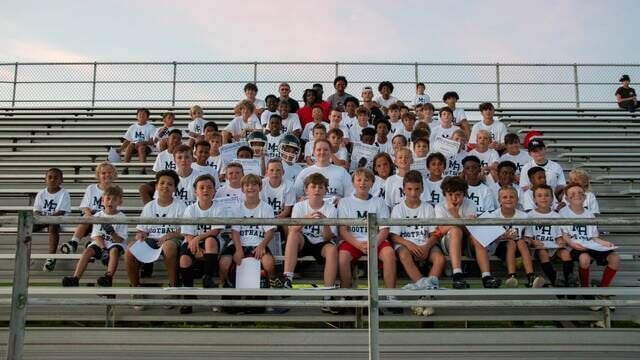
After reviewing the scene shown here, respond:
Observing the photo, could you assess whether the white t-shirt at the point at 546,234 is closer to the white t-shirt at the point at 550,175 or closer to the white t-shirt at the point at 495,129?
the white t-shirt at the point at 550,175

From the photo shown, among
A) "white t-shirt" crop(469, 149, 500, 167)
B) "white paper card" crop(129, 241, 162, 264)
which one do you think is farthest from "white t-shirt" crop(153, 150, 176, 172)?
"white t-shirt" crop(469, 149, 500, 167)

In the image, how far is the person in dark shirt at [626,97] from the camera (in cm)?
1272

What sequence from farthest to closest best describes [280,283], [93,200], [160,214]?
[93,200], [160,214], [280,283]

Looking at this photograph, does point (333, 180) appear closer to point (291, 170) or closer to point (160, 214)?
point (291, 170)

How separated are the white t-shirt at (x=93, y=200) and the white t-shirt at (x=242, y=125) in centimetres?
266

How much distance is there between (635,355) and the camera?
417 centimetres

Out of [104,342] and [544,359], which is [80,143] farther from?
[544,359]

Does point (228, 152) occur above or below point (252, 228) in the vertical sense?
above

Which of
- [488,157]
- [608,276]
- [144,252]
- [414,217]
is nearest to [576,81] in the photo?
[488,157]

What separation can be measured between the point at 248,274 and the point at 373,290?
1.56 m

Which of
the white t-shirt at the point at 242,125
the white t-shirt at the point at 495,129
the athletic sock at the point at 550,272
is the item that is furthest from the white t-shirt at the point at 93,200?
the white t-shirt at the point at 495,129

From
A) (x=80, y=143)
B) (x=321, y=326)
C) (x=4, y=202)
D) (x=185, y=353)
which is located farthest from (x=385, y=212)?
(x=80, y=143)

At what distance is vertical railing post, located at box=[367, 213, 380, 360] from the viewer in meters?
3.10

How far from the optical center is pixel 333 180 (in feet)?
20.0
